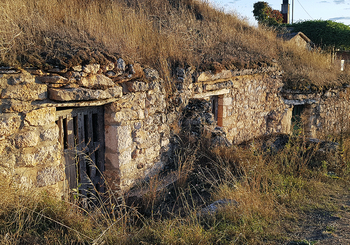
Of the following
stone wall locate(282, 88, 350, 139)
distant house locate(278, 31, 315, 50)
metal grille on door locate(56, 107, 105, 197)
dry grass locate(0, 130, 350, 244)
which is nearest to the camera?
dry grass locate(0, 130, 350, 244)

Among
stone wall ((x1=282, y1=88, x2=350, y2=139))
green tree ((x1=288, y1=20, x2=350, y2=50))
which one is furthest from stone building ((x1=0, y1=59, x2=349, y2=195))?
green tree ((x1=288, y1=20, x2=350, y2=50))

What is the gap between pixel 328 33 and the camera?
16328mm

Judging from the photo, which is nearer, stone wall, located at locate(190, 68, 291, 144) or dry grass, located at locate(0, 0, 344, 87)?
dry grass, located at locate(0, 0, 344, 87)

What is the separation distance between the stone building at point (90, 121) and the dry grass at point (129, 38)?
22 cm

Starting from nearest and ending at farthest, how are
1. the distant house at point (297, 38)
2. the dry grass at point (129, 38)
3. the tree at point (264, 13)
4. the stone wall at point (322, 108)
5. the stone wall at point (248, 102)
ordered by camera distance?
the dry grass at point (129, 38)
the stone wall at point (248, 102)
the stone wall at point (322, 108)
the distant house at point (297, 38)
the tree at point (264, 13)

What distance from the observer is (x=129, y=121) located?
4332 millimetres

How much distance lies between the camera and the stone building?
3.28m

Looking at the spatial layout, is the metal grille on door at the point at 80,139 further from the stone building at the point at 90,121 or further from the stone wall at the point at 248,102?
the stone wall at the point at 248,102

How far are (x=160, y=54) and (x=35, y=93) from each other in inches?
98.5

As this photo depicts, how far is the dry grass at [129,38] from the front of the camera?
3629 mm

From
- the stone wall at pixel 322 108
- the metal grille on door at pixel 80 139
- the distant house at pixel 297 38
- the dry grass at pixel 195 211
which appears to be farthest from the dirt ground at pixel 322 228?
the distant house at pixel 297 38

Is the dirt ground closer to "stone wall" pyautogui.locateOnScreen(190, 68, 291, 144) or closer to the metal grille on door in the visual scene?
the metal grille on door

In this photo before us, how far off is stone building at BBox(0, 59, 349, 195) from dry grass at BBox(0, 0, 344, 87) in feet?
0.72

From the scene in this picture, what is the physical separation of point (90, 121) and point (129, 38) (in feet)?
5.30
